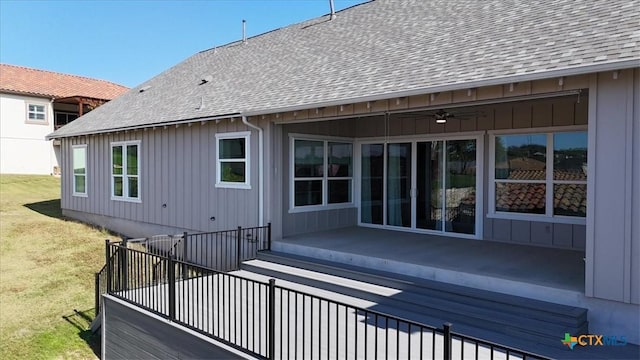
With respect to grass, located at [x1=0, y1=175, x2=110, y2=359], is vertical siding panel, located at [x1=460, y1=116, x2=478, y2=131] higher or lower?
higher

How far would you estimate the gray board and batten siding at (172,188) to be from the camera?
9.51 m

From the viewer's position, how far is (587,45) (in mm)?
5238

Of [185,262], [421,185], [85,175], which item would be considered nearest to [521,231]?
[421,185]

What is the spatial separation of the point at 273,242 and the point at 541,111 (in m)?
5.57

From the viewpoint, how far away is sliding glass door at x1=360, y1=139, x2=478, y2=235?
8.90m

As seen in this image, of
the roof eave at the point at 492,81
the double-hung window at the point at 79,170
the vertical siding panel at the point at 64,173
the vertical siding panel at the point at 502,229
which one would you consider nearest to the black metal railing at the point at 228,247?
the roof eave at the point at 492,81

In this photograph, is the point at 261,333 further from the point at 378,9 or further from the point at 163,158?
the point at 378,9

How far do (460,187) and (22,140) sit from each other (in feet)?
88.2

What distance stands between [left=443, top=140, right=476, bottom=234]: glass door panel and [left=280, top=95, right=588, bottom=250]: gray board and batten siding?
282 mm

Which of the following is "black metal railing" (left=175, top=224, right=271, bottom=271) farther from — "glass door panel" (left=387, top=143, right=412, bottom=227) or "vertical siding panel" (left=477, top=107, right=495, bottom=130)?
"vertical siding panel" (left=477, top=107, right=495, bottom=130)

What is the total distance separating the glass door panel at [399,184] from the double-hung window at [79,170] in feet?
34.2

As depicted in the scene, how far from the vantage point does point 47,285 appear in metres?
9.11

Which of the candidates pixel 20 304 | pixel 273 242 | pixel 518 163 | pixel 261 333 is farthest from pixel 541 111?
pixel 20 304

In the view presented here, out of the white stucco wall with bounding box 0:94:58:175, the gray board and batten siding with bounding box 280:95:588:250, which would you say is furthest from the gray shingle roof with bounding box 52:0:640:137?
the white stucco wall with bounding box 0:94:58:175
